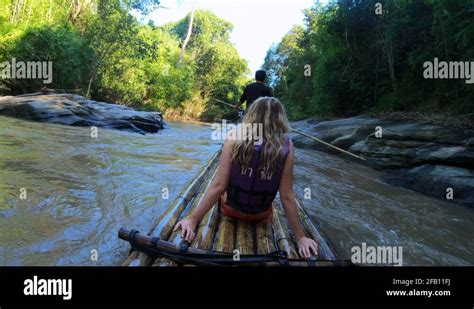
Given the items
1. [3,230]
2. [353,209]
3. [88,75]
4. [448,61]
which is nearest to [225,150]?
[3,230]

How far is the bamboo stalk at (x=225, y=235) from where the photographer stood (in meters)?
2.37

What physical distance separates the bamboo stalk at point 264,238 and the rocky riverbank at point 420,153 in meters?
4.07

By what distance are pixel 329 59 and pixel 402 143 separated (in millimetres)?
9502

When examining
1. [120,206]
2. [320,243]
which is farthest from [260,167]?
[120,206]

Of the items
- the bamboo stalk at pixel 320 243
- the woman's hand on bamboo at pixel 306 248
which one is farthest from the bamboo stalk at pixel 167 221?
the bamboo stalk at pixel 320 243

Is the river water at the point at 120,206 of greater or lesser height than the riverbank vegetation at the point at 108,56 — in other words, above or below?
below

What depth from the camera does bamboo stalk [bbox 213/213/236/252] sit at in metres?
2.37

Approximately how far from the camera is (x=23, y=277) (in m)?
2.04

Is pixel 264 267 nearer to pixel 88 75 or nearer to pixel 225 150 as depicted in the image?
pixel 225 150

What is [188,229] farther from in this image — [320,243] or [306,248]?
[320,243]

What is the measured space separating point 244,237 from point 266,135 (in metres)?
0.74

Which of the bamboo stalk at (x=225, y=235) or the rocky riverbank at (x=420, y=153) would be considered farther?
the rocky riverbank at (x=420, y=153)

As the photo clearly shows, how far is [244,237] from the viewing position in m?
2.55

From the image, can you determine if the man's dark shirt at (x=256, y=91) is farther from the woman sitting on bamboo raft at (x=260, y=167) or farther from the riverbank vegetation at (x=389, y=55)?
the woman sitting on bamboo raft at (x=260, y=167)
